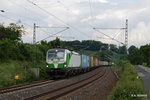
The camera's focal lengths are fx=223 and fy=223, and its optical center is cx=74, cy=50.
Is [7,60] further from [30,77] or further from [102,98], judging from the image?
[102,98]

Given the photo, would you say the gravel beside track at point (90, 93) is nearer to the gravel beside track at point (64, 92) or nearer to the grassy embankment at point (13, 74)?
the gravel beside track at point (64, 92)

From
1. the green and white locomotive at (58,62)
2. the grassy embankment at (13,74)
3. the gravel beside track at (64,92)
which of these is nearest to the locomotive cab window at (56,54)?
the green and white locomotive at (58,62)

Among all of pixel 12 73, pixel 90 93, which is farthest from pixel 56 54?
pixel 90 93

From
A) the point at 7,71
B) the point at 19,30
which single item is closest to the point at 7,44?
the point at 7,71

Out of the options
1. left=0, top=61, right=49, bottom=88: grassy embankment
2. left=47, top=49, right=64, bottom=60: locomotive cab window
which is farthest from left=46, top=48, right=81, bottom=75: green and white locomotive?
left=0, top=61, right=49, bottom=88: grassy embankment

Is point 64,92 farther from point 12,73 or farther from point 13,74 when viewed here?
point 12,73

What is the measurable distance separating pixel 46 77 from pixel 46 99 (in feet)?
49.6

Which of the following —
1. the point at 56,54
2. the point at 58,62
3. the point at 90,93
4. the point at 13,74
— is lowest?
the point at 90,93

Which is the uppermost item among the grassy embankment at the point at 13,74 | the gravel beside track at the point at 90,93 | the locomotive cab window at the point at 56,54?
the locomotive cab window at the point at 56,54

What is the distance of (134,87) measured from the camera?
994cm

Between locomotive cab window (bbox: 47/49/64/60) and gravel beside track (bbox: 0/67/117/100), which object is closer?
gravel beside track (bbox: 0/67/117/100)

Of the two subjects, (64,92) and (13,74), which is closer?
(64,92)

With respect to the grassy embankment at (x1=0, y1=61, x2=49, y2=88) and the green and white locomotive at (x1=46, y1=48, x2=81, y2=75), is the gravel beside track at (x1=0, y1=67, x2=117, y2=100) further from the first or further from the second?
the green and white locomotive at (x1=46, y1=48, x2=81, y2=75)

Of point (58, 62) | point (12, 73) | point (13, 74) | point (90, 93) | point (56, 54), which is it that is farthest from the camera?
point (56, 54)
